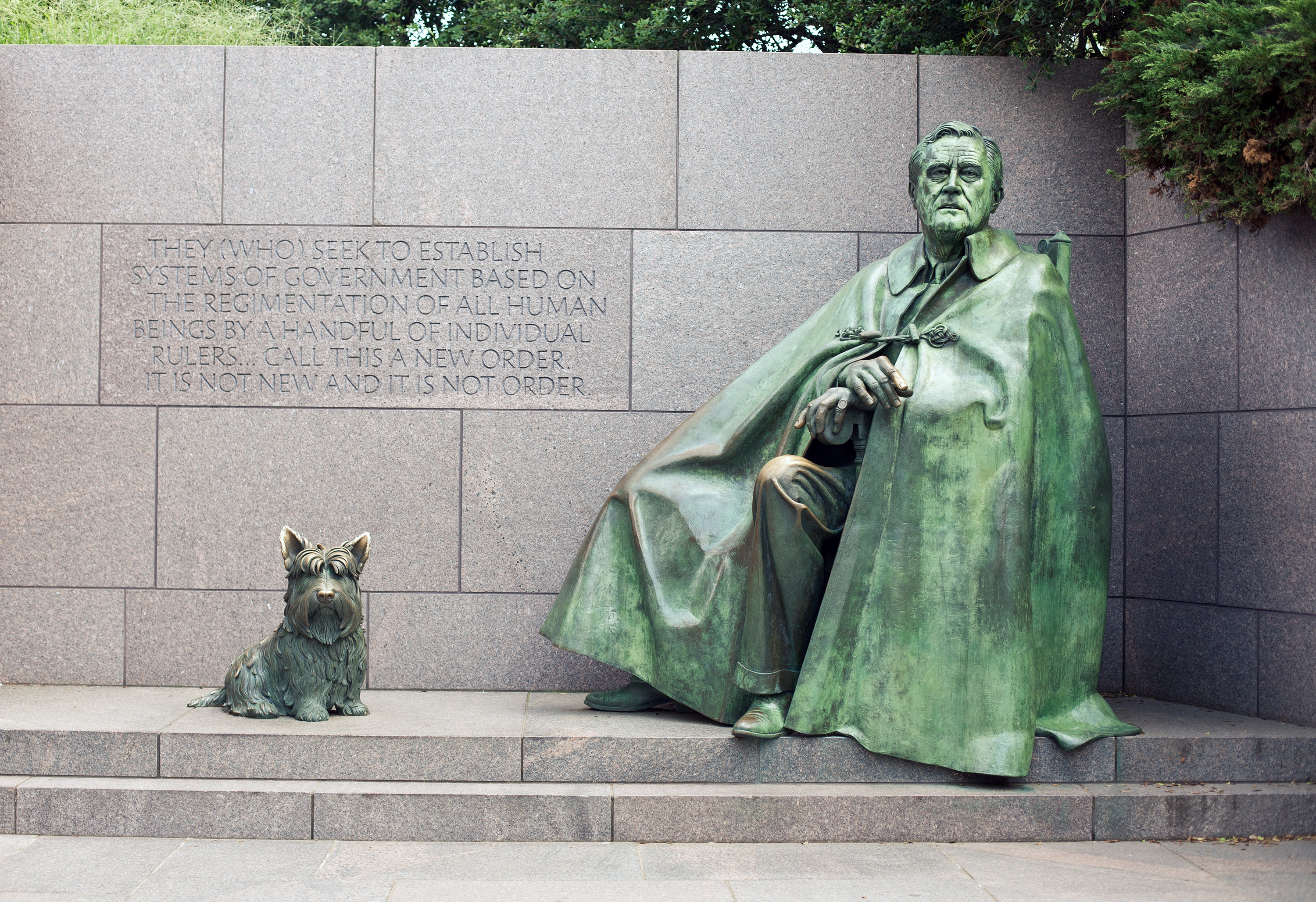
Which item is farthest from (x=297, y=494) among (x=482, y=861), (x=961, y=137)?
(x=961, y=137)

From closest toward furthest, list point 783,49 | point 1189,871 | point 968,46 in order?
1. point 1189,871
2. point 968,46
3. point 783,49

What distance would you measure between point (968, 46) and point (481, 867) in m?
5.68

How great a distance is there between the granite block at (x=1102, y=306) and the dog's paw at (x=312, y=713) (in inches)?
168

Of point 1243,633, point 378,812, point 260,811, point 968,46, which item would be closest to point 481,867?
point 378,812

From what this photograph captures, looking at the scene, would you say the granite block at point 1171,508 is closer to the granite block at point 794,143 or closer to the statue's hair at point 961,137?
the granite block at point 794,143

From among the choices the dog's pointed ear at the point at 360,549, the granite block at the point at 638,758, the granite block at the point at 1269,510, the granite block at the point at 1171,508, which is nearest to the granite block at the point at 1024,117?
the granite block at the point at 1171,508

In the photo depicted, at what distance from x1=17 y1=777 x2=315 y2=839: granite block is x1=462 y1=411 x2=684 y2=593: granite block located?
1871 mm

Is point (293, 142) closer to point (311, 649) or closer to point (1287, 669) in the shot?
point (311, 649)

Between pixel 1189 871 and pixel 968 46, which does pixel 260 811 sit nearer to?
pixel 1189 871

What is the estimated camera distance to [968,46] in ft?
24.1

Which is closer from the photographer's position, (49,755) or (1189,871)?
(1189,871)

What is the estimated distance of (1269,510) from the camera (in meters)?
5.55

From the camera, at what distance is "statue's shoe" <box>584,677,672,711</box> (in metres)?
5.41

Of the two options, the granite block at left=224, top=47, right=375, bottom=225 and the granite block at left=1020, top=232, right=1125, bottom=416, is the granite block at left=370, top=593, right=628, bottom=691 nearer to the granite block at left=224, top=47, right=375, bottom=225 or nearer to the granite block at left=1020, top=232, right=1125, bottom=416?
the granite block at left=224, top=47, right=375, bottom=225
